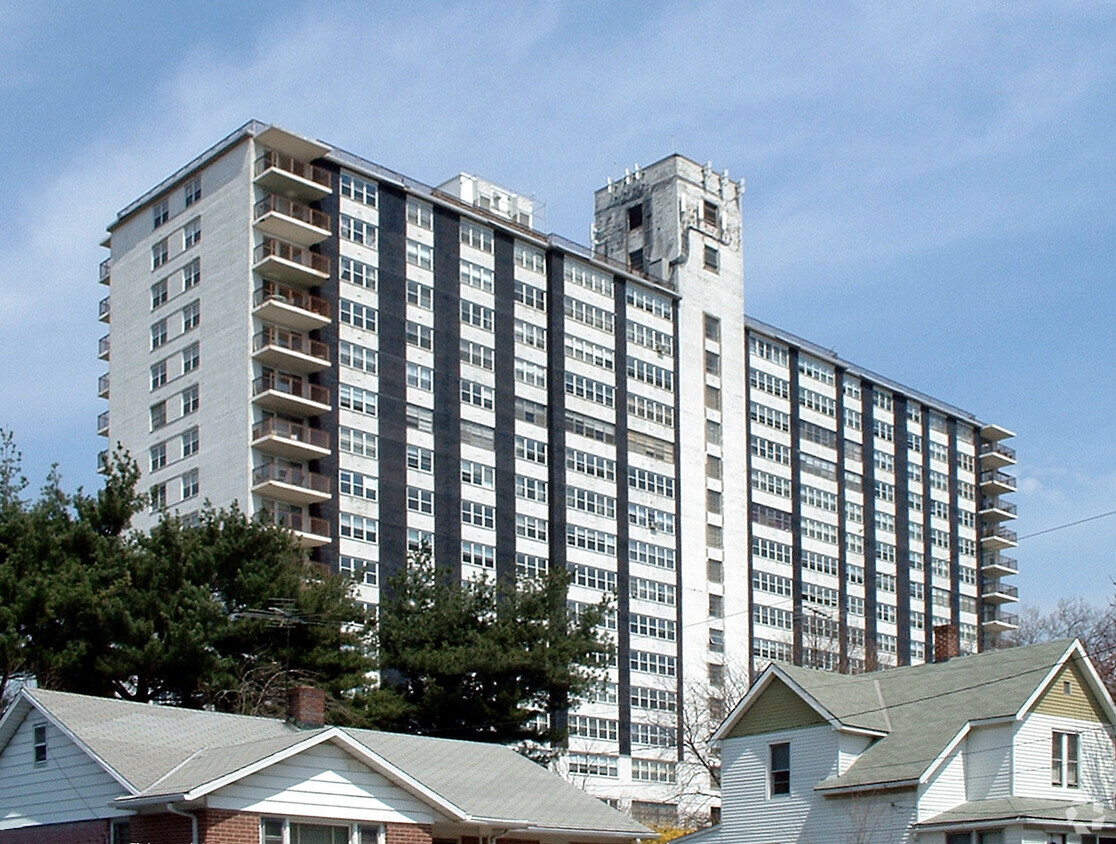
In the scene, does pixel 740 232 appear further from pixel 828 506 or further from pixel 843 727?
pixel 843 727

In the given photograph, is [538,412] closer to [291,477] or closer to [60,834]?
[291,477]

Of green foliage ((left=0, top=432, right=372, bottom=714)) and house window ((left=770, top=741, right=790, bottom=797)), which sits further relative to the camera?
green foliage ((left=0, top=432, right=372, bottom=714))

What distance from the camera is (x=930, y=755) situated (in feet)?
149

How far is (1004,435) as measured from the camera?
14638 centimetres

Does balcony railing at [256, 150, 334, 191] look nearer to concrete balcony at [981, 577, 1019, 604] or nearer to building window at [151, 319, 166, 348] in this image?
building window at [151, 319, 166, 348]

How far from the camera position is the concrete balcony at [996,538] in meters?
142

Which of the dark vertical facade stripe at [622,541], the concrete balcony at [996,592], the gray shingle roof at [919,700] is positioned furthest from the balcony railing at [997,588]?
the gray shingle roof at [919,700]

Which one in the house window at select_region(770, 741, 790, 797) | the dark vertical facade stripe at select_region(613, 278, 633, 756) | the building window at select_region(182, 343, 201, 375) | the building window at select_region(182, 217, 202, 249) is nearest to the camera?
the house window at select_region(770, 741, 790, 797)

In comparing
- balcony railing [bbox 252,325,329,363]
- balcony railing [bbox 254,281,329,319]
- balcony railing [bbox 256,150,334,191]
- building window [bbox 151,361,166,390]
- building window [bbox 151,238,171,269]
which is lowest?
building window [bbox 151,361,166,390]

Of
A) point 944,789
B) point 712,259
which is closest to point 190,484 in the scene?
point 712,259

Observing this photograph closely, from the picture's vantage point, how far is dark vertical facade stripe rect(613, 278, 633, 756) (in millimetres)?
103625

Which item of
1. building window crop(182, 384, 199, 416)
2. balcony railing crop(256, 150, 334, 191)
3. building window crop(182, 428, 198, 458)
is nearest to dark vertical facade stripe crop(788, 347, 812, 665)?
balcony railing crop(256, 150, 334, 191)

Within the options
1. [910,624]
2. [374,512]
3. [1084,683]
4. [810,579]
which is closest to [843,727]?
[1084,683]

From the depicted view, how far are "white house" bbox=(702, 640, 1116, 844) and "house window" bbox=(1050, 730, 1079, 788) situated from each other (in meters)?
0.04
